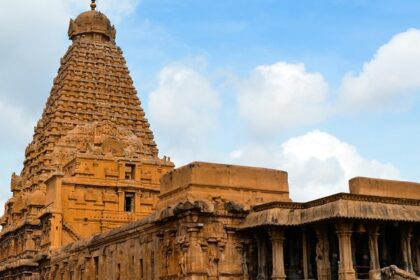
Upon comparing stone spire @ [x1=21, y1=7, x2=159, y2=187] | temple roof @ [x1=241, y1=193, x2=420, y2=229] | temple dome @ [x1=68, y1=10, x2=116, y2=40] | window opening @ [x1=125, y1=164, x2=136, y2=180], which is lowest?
temple roof @ [x1=241, y1=193, x2=420, y2=229]

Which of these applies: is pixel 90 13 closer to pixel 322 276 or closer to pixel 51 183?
pixel 51 183

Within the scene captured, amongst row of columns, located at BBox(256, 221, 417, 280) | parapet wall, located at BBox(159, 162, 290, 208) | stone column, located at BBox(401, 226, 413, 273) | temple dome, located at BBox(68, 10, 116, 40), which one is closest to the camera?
row of columns, located at BBox(256, 221, 417, 280)

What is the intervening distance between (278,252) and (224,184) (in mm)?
4512

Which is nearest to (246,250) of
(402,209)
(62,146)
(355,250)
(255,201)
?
(255,201)

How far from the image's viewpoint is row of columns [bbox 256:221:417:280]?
2738 cm

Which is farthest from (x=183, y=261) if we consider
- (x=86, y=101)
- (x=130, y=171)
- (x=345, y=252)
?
(x=86, y=101)

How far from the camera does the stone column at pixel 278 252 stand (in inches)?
1164

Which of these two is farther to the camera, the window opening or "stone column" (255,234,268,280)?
the window opening

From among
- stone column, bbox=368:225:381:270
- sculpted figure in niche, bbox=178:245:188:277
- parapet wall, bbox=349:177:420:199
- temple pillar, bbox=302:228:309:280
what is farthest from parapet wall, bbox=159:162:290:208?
stone column, bbox=368:225:381:270

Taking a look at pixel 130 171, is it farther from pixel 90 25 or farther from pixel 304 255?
pixel 304 255

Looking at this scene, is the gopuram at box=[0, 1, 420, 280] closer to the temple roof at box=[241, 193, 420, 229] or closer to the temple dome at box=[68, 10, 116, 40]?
the temple roof at box=[241, 193, 420, 229]

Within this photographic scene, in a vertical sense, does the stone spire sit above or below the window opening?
above

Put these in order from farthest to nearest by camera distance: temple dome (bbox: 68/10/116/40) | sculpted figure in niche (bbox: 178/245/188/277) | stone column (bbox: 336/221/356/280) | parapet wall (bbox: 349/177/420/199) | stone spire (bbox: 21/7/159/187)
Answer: temple dome (bbox: 68/10/116/40) → stone spire (bbox: 21/7/159/187) → parapet wall (bbox: 349/177/420/199) → sculpted figure in niche (bbox: 178/245/188/277) → stone column (bbox: 336/221/356/280)

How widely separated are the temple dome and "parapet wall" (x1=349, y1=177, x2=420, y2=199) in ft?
152
